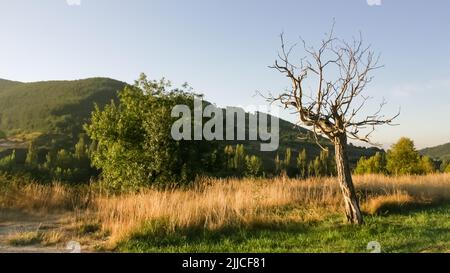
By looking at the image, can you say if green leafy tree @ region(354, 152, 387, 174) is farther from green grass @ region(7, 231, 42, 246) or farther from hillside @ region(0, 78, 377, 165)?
green grass @ region(7, 231, 42, 246)

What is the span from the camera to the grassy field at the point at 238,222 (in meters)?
8.97

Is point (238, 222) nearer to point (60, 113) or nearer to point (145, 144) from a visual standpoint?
point (145, 144)

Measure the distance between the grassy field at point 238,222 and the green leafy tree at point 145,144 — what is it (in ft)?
9.39

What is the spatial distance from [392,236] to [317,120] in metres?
3.11

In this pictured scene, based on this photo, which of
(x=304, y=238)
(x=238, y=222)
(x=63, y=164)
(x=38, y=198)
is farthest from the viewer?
(x=63, y=164)

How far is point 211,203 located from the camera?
12133 mm

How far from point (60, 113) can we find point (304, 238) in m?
140

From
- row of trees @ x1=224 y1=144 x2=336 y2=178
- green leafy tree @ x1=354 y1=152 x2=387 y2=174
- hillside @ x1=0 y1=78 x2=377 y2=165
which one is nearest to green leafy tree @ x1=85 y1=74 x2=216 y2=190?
row of trees @ x1=224 y1=144 x2=336 y2=178

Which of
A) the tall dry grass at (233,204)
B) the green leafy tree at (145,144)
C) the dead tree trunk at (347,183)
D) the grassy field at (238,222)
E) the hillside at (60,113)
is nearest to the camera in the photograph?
the grassy field at (238,222)

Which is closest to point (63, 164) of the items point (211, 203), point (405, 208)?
point (211, 203)

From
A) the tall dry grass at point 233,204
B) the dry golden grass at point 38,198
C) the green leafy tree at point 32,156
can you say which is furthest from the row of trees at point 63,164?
the tall dry grass at point 233,204

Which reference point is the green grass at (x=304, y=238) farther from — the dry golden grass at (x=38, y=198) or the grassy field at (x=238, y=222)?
the dry golden grass at (x=38, y=198)

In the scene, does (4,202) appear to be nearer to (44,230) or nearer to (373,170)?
(44,230)
